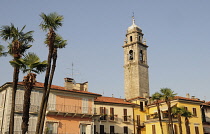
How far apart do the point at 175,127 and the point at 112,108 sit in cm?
1054

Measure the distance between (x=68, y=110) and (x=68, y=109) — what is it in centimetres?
14

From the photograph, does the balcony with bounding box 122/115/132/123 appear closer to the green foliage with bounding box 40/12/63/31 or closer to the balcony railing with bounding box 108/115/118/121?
the balcony railing with bounding box 108/115/118/121

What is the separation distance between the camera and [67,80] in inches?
1527

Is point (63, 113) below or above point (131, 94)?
below

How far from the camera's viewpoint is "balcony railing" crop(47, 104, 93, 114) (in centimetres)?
3500

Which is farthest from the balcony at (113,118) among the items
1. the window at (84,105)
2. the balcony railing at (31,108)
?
the balcony railing at (31,108)

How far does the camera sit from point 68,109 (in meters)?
36.1

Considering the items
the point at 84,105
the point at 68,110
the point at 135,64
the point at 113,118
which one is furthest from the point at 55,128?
the point at 135,64

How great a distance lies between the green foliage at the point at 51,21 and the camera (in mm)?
24391

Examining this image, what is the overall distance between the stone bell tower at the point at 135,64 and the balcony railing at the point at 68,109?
1161 inches

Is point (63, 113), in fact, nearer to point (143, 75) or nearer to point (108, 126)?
point (108, 126)

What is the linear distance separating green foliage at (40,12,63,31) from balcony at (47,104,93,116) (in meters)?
13.2

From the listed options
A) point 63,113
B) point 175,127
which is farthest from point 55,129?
point 175,127

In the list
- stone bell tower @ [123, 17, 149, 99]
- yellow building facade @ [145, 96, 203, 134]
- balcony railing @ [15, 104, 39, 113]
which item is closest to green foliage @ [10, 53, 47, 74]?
balcony railing @ [15, 104, 39, 113]
